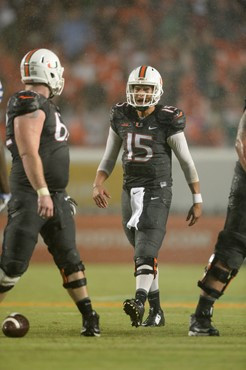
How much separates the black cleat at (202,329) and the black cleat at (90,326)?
58 centimetres

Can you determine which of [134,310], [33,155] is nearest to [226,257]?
[134,310]

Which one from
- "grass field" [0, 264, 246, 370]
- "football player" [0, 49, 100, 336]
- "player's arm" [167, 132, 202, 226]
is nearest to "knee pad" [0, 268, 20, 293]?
"football player" [0, 49, 100, 336]

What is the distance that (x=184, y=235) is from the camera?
46.2 ft

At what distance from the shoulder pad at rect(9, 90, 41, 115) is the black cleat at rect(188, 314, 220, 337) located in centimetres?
163

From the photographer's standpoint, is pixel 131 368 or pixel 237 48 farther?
pixel 237 48

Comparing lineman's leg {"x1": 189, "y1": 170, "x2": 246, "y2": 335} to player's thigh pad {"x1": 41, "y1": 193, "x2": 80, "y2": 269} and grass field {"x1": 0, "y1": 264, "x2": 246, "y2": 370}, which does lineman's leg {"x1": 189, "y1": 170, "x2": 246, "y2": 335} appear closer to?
grass field {"x1": 0, "y1": 264, "x2": 246, "y2": 370}

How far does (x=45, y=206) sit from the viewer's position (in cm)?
554

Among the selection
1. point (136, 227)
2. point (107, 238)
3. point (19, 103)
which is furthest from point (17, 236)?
point (107, 238)

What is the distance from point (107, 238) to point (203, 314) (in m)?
8.30

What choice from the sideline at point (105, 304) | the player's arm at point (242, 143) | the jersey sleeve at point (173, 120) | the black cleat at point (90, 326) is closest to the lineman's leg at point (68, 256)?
the black cleat at point (90, 326)

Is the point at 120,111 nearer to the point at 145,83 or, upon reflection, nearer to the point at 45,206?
the point at 145,83

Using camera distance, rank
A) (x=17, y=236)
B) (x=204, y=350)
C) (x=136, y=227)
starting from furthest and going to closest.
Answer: (x=136, y=227), (x=17, y=236), (x=204, y=350)

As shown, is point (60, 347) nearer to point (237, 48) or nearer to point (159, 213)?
point (159, 213)

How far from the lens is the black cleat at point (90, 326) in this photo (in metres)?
5.82
